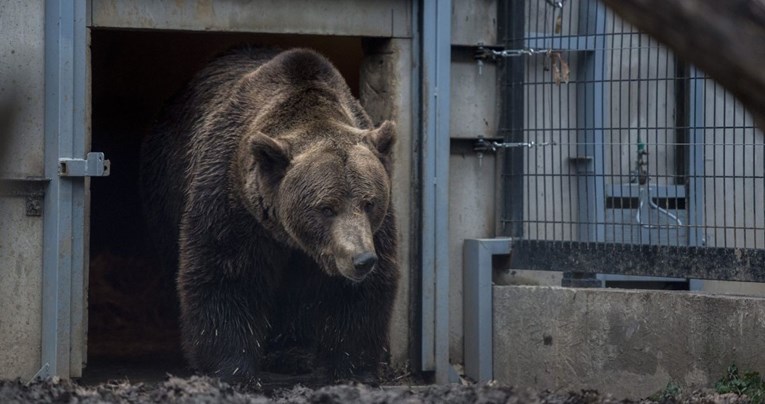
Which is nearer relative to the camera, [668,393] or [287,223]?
[668,393]

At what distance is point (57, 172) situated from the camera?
6.23 metres

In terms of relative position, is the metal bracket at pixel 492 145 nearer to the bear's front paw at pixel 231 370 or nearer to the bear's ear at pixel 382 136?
the bear's ear at pixel 382 136

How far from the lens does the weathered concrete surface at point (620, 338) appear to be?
6023 mm

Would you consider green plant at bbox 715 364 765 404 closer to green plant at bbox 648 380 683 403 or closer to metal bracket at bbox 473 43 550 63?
green plant at bbox 648 380 683 403

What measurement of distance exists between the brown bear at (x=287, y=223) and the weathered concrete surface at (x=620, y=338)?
0.82m

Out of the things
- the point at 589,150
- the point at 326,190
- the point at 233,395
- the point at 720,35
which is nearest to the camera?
the point at 720,35

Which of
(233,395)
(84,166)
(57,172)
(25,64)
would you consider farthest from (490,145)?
(233,395)

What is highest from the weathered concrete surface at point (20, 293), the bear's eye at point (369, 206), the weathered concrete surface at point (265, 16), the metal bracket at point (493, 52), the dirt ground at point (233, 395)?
the weathered concrete surface at point (265, 16)

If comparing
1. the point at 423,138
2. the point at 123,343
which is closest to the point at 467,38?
the point at 423,138

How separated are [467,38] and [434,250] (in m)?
1.25

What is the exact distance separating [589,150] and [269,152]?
1.96m

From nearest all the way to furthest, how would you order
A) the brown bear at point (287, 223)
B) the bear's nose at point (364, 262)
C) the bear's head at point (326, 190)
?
the bear's nose at point (364, 262), the bear's head at point (326, 190), the brown bear at point (287, 223)

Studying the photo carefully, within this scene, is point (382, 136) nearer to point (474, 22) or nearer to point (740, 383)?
point (474, 22)

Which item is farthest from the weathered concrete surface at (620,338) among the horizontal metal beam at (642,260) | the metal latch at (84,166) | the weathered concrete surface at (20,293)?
the weathered concrete surface at (20,293)
